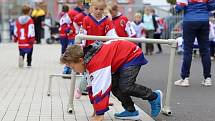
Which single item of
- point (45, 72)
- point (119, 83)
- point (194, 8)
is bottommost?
point (45, 72)

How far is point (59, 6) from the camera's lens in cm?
3089

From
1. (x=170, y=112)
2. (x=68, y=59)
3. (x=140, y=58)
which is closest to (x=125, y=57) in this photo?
(x=140, y=58)

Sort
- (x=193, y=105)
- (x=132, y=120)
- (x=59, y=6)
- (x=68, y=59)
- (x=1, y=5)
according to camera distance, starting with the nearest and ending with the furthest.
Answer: (x=68, y=59) < (x=132, y=120) < (x=193, y=105) < (x=59, y=6) < (x=1, y=5)

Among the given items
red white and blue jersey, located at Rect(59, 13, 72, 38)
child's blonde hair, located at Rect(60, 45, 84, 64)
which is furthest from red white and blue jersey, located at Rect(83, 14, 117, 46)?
red white and blue jersey, located at Rect(59, 13, 72, 38)

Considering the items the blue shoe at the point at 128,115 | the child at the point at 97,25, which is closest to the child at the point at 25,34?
the child at the point at 97,25

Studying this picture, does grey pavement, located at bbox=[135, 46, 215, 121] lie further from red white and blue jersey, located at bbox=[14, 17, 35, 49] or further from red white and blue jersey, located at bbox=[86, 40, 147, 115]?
red white and blue jersey, located at bbox=[14, 17, 35, 49]

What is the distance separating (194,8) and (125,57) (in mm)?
3700

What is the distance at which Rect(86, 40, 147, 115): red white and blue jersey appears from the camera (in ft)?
20.2

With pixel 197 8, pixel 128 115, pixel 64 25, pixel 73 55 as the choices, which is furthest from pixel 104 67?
pixel 64 25

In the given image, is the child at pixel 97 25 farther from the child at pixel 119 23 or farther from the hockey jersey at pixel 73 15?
the hockey jersey at pixel 73 15

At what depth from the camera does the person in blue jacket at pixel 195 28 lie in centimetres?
968

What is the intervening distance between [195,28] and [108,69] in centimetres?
392

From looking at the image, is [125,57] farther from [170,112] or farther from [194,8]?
[194,8]

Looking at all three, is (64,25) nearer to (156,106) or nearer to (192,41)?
(192,41)
